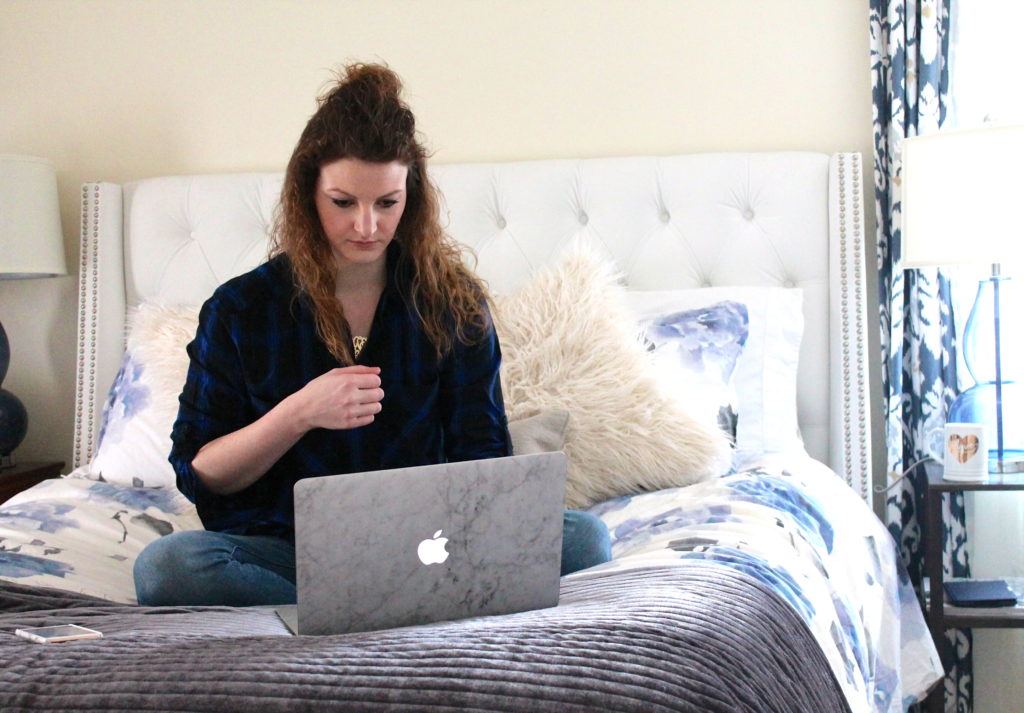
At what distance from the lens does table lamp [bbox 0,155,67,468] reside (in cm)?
259

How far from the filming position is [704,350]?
7.27ft

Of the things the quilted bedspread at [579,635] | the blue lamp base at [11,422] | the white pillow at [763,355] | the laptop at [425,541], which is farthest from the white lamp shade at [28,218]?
the laptop at [425,541]

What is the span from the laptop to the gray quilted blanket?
0.04 meters

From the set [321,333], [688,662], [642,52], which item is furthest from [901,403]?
[688,662]

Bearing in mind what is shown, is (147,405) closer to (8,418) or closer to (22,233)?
(8,418)

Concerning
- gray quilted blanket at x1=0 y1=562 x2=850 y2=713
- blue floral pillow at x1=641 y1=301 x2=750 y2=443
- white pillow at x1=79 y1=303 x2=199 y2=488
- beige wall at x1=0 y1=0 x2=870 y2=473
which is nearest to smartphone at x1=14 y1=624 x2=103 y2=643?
gray quilted blanket at x1=0 y1=562 x2=850 y2=713

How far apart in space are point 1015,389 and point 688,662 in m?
1.65

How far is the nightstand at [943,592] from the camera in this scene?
2074 mm

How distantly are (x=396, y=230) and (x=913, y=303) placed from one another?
1.27 metres

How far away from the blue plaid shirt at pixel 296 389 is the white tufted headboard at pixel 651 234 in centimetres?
88

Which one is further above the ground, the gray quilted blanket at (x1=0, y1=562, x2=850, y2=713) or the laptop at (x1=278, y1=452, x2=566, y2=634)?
the laptop at (x1=278, y1=452, x2=566, y2=634)

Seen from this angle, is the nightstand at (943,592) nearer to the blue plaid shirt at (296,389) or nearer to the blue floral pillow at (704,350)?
the blue floral pillow at (704,350)

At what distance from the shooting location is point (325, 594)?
110 cm

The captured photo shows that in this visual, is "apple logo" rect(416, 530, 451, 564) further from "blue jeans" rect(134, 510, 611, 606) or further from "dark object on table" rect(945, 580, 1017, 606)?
"dark object on table" rect(945, 580, 1017, 606)
